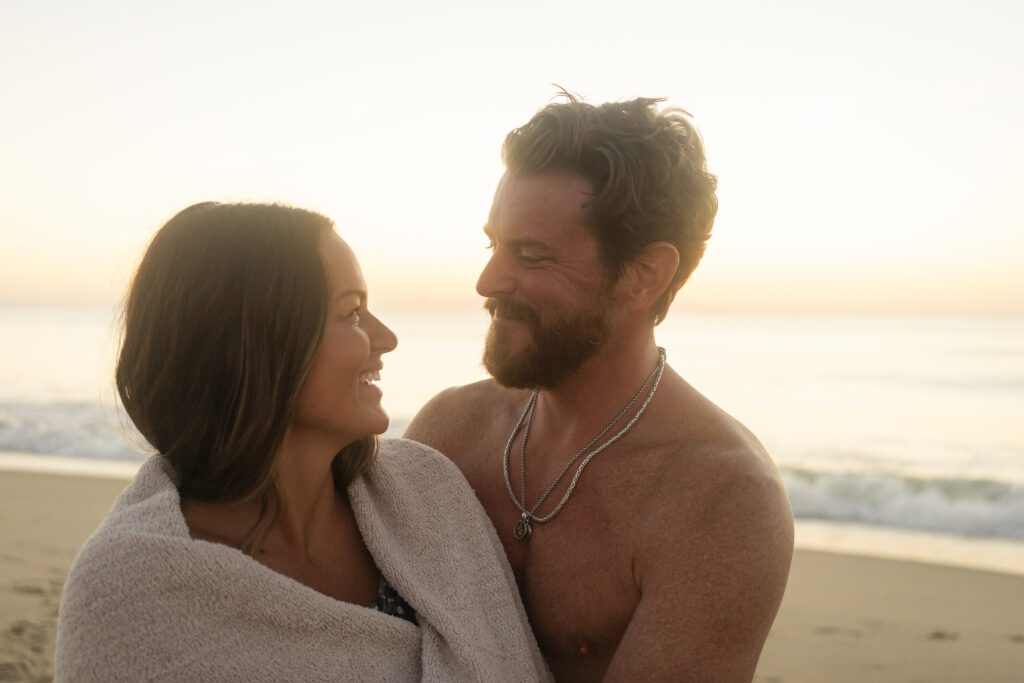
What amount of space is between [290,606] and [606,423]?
1263mm

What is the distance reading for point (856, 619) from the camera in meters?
6.31

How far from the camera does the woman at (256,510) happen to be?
2045 millimetres

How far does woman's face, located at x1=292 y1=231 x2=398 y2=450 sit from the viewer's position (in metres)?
2.38

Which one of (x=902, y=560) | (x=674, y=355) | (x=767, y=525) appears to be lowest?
(x=674, y=355)

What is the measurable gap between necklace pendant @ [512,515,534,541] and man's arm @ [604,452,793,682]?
395 millimetres

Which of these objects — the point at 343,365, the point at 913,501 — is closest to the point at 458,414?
the point at 343,365

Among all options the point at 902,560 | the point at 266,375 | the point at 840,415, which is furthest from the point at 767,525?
the point at 840,415

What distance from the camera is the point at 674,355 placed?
22.4 metres

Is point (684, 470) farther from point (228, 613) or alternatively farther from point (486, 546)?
point (228, 613)

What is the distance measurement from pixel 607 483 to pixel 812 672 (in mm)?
3160

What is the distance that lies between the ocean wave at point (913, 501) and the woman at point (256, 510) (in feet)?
23.1

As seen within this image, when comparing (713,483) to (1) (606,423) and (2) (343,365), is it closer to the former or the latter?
(1) (606,423)

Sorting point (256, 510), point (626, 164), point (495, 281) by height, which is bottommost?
point (256, 510)

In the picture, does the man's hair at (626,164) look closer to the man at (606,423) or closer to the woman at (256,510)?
the man at (606,423)
